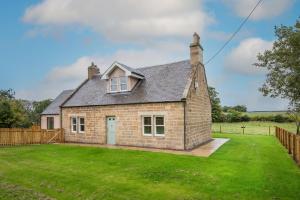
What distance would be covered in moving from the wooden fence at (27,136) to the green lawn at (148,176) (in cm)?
687

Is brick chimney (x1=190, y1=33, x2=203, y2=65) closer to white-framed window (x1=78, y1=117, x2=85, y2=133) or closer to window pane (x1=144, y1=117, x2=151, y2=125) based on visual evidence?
window pane (x1=144, y1=117, x2=151, y2=125)

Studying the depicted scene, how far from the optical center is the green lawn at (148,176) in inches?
344

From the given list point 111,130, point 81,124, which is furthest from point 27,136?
point 111,130

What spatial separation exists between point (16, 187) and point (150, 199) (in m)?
5.18

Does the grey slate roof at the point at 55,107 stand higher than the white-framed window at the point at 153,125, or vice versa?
the grey slate roof at the point at 55,107

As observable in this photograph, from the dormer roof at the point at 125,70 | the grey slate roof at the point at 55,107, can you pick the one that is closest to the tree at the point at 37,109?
the grey slate roof at the point at 55,107

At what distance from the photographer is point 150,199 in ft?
26.9

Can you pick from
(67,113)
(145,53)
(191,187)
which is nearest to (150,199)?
(191,187)

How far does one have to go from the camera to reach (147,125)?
797 inches

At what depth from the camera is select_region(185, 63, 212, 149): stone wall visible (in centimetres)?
1920

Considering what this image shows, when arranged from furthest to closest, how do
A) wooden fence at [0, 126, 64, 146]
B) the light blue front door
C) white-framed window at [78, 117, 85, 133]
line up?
white-framed window at [78, 117, 85, 133] < wooden fence at [0, 126, 64, 146] < the light blue front door

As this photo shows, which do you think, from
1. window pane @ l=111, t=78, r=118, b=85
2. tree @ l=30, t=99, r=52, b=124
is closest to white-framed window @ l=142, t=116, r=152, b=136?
window pane @ l=111, t=78, r=118, b=85

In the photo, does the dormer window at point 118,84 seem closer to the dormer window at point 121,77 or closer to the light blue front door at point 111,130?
the dormer window at point 121,77

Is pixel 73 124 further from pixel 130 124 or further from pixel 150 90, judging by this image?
pixel 150 90
